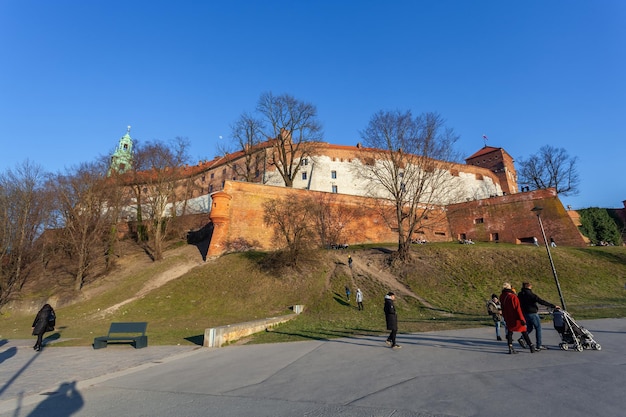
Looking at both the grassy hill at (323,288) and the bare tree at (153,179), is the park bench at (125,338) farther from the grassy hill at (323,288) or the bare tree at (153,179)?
the bare tree at (153,179)

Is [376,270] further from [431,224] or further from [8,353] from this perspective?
[8,353]

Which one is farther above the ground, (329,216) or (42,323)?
(329,216)

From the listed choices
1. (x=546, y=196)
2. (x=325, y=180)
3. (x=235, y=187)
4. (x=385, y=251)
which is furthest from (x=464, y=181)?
(x=235, y=187)

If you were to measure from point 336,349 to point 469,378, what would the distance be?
4187 millimetres

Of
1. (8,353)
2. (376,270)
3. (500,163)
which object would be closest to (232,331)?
(8,353)

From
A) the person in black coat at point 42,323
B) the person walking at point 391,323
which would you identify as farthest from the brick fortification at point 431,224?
the person walking at point 391,323

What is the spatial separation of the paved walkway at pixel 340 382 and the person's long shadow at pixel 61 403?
2cm

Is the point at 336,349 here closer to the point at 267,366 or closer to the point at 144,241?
the point at 267,366

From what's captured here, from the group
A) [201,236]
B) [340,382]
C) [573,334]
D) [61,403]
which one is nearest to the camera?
[61,403]

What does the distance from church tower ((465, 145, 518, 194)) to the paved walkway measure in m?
60.5

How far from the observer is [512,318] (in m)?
7.13

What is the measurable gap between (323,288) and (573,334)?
16.2 metres

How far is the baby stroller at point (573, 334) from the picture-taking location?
666cm

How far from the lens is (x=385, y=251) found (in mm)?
27500
